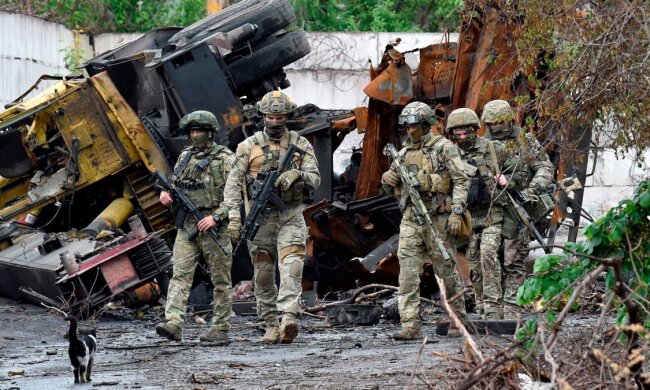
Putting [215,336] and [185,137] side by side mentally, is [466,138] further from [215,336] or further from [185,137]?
[185,137]

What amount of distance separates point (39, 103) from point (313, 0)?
13112mm

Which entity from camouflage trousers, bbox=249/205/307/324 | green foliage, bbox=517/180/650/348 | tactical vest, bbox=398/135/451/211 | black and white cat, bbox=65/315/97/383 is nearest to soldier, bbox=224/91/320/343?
camouflage trousers, bbox=249/205/307/324

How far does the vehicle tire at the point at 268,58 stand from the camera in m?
15.0

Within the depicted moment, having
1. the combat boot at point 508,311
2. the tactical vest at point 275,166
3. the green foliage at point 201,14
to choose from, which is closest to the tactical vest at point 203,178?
the tactical vest at point 275,166

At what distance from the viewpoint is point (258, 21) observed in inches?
605

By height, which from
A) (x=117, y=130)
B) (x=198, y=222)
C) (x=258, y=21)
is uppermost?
(x=258, y=21)

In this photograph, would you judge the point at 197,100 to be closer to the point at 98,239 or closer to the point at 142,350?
the point at 98,239

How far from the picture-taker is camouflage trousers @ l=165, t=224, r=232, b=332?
34.7 feet

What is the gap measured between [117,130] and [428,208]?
5.49 m

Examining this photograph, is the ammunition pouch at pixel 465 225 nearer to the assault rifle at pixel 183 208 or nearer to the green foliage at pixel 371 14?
the assault rifle at pixel 183 208

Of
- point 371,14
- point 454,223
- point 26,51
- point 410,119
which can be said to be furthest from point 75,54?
point 454,223

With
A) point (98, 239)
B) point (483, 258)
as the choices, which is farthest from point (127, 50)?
point (483, 258)

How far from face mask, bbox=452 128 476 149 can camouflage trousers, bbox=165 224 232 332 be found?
2209mm

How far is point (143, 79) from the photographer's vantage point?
15.0 metres
